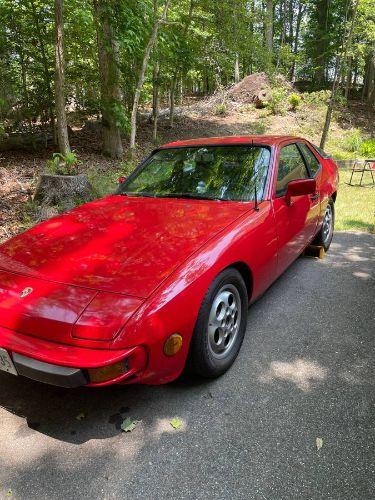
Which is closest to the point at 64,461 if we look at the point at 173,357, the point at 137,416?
the point at 137,416

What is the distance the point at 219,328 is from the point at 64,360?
1.00m

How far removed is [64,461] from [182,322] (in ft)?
2.95

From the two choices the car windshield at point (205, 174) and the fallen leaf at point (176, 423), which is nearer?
the fallen leaf at point (176, 423)

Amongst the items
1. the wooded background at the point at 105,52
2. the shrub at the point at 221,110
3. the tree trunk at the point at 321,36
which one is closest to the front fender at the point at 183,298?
the wooded background at the point at 105,52

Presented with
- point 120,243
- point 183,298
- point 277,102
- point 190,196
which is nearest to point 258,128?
point 277,102

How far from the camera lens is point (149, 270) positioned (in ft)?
6.68

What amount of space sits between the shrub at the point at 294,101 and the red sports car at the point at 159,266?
51.4 feet

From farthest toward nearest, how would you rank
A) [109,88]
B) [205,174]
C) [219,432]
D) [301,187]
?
[109,88], [205,174], [301,187], [219,432]

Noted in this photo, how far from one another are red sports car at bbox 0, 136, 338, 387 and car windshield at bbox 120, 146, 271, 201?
0.01 m

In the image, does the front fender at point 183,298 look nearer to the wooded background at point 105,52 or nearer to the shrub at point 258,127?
the wooded background at point 105,52

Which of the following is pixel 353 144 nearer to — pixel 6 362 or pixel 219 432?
pixel 219 432

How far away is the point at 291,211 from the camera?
3.18 m

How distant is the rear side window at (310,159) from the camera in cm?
398

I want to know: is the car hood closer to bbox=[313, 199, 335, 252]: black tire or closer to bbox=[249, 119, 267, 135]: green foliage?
bbox=[313, 199, 335, 252]: black tire
